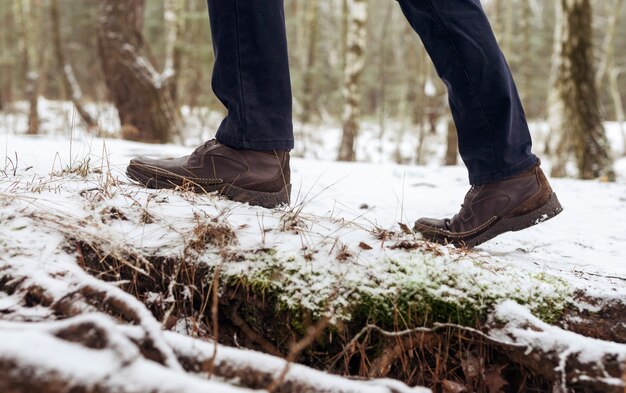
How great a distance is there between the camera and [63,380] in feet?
2.27

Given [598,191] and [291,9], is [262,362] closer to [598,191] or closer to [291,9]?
[598,191]

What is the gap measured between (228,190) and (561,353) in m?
1.22

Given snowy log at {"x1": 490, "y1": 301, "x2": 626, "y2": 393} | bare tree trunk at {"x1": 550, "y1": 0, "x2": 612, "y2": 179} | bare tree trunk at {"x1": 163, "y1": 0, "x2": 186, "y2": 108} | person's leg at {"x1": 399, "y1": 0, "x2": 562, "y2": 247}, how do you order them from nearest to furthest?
snowy log at {"x1": 490, "y1": 301, "x2": 626, "y2": 393}
person's leg at {"x1": 399, "y1": 0, "x2": 562, "y2": 247}
bare tree trunk at {"x1": 550, "y1": 0, "x2": 612, "y2": 179}
bare tree trunk at {"x1": 163, "y1": 0, "x2": 186, "y2": 108}

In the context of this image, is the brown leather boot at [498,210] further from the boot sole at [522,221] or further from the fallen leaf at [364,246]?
the fallen leaf at [364,246]

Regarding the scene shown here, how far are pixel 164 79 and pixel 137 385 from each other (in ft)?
19.7

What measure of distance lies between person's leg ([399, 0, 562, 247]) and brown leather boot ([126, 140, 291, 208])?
600 millimetres

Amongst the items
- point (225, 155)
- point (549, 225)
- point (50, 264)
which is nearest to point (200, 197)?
point (225, 155)

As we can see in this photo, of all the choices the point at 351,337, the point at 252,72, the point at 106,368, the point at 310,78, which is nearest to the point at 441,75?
the point at 252,72

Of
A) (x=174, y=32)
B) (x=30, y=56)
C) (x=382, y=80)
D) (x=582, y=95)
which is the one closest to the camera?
(x=582, y=95)

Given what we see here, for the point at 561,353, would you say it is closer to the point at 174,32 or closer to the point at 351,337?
the point at 351,337

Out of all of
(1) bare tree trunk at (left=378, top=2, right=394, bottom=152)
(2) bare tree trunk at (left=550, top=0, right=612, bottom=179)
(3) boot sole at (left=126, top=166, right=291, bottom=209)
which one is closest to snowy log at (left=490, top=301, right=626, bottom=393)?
(3) boot sole at (left=126, top=166, right=291, bottom=209)

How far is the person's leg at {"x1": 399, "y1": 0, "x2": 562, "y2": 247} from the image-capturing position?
1623 mm

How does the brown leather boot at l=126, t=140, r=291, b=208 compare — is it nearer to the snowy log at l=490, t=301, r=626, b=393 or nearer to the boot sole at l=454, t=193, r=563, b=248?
the boot sole at l=454, t=193, r=563, b=248

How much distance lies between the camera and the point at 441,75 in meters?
1.73
